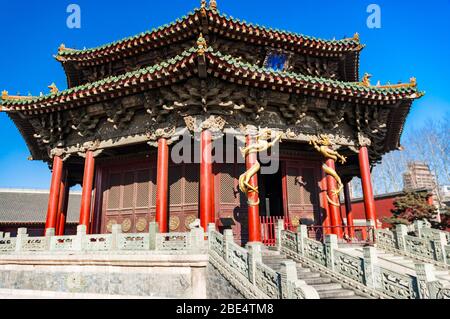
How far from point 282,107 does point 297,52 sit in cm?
399

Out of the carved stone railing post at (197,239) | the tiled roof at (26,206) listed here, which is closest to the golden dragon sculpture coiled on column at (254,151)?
the carved stone railing post at (197,239)

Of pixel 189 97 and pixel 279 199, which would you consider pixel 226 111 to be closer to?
pixel 189 97

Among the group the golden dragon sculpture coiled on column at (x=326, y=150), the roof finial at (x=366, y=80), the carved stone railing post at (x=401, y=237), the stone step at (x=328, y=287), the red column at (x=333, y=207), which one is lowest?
the stone step at (x=328, y=287)

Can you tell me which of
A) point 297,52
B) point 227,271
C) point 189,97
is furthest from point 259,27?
point 227,271

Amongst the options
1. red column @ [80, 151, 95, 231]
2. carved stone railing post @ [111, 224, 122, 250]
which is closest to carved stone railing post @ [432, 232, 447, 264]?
carved stone railing post @ [111, 224, 122, 250]

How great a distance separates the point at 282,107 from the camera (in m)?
11.5

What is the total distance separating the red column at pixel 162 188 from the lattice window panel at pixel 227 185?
2.31m

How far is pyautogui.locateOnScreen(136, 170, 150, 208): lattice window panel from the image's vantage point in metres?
12.9

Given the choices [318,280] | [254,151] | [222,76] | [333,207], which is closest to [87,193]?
[254,151]

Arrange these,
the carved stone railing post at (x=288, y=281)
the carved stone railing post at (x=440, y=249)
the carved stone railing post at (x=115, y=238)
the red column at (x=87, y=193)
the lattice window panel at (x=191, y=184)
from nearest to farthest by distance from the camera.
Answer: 1. the carved stone railing post at (x=288, y=281)
2. the carved stone railing post at (x=115, y=238)
3. the carved stone railing post at (x=440, y=249)
4. the red column at (x=87, y=193)
5. the lattice window panel at (x=191, y=184)

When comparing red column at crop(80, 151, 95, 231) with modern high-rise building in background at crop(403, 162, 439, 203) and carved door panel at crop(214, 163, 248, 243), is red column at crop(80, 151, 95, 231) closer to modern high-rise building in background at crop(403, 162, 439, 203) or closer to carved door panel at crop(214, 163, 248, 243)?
carved door panel at crop(214, 163, 248, 243)

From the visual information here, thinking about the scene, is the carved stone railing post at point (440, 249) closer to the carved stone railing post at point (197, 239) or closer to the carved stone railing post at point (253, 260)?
the carved stone railing post at point (253, 260)

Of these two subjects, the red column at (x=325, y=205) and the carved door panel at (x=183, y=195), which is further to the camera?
the red column at (x=325, y=205)

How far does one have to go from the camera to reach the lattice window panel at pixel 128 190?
1323 centimetres
